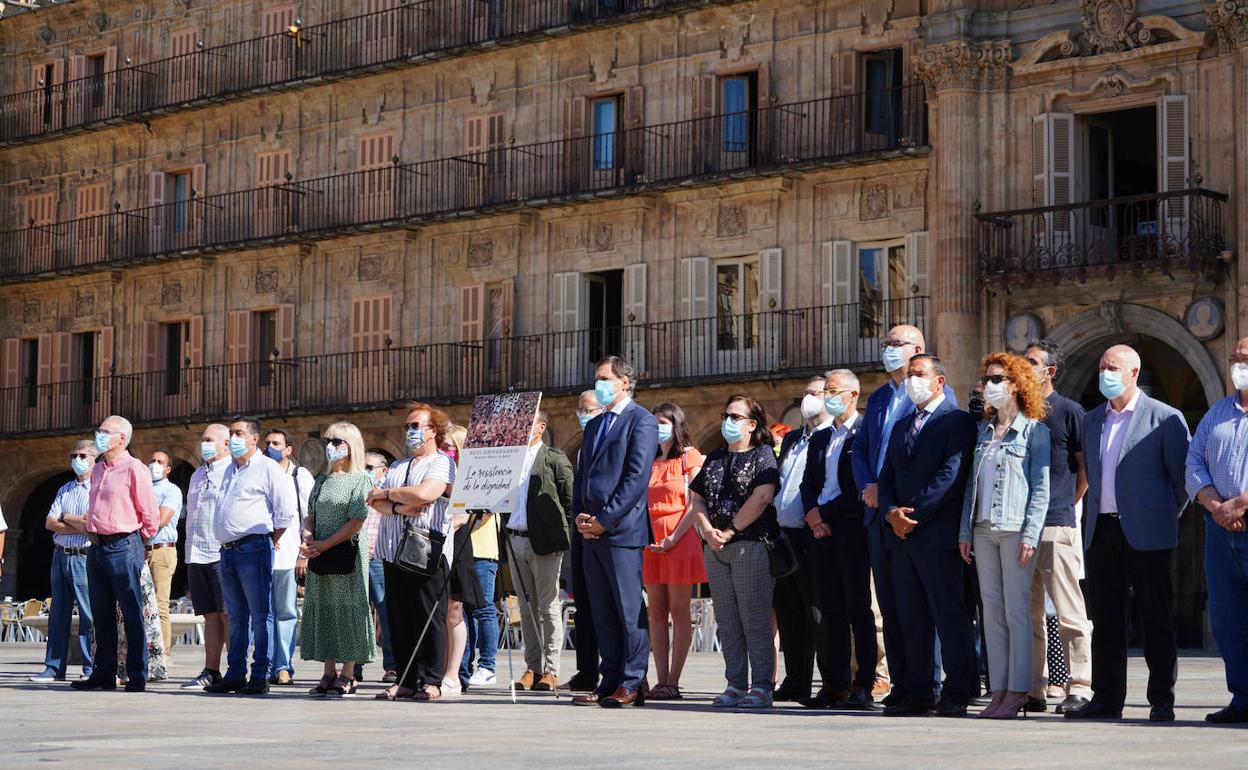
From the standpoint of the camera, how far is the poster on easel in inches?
499

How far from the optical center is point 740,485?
1255 centimetres

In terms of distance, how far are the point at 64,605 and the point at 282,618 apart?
2588mm

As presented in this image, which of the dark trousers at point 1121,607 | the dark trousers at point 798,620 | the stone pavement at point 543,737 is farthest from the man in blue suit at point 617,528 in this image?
the dark trousers at point 1121,607

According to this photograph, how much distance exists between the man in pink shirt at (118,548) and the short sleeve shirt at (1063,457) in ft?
19.2

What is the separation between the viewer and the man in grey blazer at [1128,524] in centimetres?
1087

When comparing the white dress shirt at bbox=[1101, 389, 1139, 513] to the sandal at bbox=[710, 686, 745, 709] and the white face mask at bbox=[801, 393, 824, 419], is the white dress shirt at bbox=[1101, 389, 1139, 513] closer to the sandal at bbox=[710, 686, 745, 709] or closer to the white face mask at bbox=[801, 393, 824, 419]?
the white face mask at bbox=[801, 393, 824, 419]

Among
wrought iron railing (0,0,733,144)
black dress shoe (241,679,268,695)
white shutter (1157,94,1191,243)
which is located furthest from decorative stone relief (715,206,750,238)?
black dress shoe (241,679,268,695)

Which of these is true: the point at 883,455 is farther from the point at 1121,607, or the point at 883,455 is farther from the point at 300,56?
the point at 300,56

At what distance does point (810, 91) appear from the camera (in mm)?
31359

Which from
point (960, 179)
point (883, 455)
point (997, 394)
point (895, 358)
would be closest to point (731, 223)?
point (960, 179)

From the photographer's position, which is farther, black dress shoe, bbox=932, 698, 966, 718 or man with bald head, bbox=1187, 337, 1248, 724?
black dress shoe, bbox=932, 698, 966, 718

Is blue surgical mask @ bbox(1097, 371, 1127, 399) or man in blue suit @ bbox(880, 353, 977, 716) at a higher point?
blue surgical mask @ bbox(1097, 371, 1127, 399)

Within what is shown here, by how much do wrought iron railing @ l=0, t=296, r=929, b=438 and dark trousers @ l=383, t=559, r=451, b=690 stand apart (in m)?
17.3

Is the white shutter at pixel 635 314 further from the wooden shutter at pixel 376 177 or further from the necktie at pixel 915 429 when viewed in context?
the necktie at pixel 915 429
